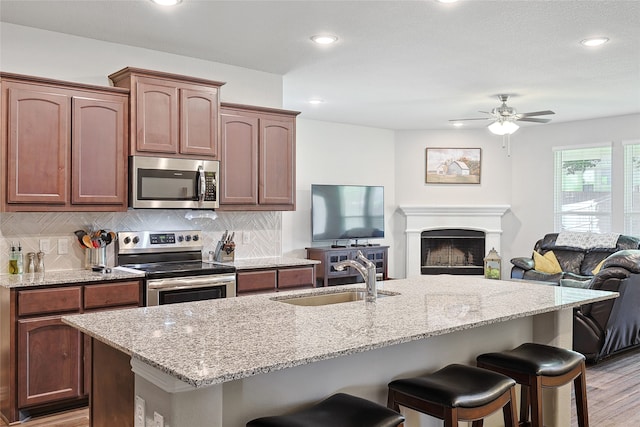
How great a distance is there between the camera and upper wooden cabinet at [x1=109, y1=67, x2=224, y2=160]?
4156mm

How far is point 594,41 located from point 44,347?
14.8 ft

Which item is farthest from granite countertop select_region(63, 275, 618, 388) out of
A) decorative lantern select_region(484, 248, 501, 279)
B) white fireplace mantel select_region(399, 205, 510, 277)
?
white fireplace mantel select_region(399, 205, 510, 277)

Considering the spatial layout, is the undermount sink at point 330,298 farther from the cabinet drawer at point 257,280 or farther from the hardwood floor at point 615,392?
the hardwood floor at point 615,392

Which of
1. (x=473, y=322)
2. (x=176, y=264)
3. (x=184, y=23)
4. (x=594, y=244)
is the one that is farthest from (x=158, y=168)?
(x=594, y=244)

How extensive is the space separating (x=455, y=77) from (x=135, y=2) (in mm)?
3160

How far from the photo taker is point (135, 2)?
3549 mm

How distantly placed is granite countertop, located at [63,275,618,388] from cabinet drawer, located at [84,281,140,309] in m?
1.31

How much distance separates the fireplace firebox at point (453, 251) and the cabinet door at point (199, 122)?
5.19 meters

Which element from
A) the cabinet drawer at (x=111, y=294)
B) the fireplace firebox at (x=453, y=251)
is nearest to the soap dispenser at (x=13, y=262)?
the cabinet drawer at (x=111, y=294)

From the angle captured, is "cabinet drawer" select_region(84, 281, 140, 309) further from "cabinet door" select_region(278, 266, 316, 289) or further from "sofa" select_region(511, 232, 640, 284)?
"sofa" select_region(511, 232, 640, 284)

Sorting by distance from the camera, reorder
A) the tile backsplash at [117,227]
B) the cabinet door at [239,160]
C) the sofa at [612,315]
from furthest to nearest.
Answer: the cabinet door at [239,160] < the sofa at [612,315] < the tile backsplash at [117,227]

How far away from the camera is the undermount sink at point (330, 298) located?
10.1 ft

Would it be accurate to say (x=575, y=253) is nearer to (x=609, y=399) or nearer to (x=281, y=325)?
(x=609, y=399)

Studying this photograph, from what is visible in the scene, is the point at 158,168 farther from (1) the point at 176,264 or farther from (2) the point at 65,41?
(2) the point at 65,41
